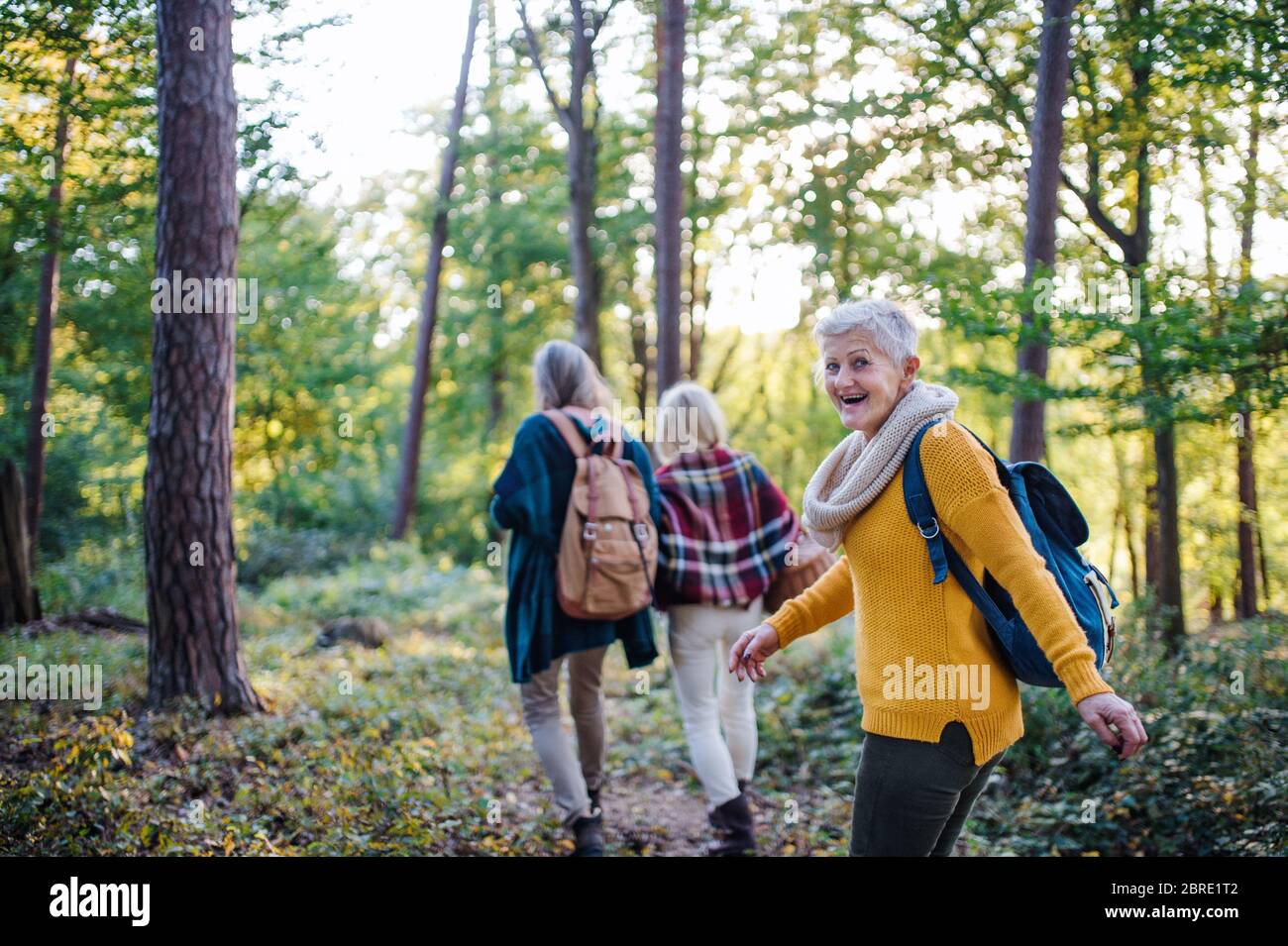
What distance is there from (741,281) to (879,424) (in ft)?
58.6

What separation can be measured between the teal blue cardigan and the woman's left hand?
2.85 m

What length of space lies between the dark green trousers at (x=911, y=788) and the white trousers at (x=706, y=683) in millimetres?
2370

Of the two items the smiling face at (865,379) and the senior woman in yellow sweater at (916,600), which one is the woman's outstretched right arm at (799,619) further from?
the smiling face at (865,379)

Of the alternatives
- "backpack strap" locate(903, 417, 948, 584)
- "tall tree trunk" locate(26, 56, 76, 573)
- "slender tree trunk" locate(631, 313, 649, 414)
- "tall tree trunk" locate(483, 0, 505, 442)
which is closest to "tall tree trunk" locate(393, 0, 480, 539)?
"tall tree trunk" locate(483, 0, 505, 442)

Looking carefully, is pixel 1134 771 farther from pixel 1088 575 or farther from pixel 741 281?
pixel 741 281

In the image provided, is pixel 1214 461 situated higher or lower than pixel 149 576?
higher

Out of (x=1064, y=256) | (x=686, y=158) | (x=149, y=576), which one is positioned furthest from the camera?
(x=686, y=158)

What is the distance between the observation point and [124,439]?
14805mm

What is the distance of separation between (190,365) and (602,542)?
10.4 ft

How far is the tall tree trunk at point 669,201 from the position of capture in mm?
8586

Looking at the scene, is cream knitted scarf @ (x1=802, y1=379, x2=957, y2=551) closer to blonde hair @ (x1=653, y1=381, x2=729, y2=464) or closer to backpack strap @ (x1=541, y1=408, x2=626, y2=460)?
backpack strap @ (x1=541, y1=408, x2=626, y2=460)

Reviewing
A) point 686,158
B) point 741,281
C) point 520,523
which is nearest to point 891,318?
point 520,523

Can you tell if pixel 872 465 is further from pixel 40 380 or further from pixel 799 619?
pixel 40 380

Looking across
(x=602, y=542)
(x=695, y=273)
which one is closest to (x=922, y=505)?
(x=602, y=542)
